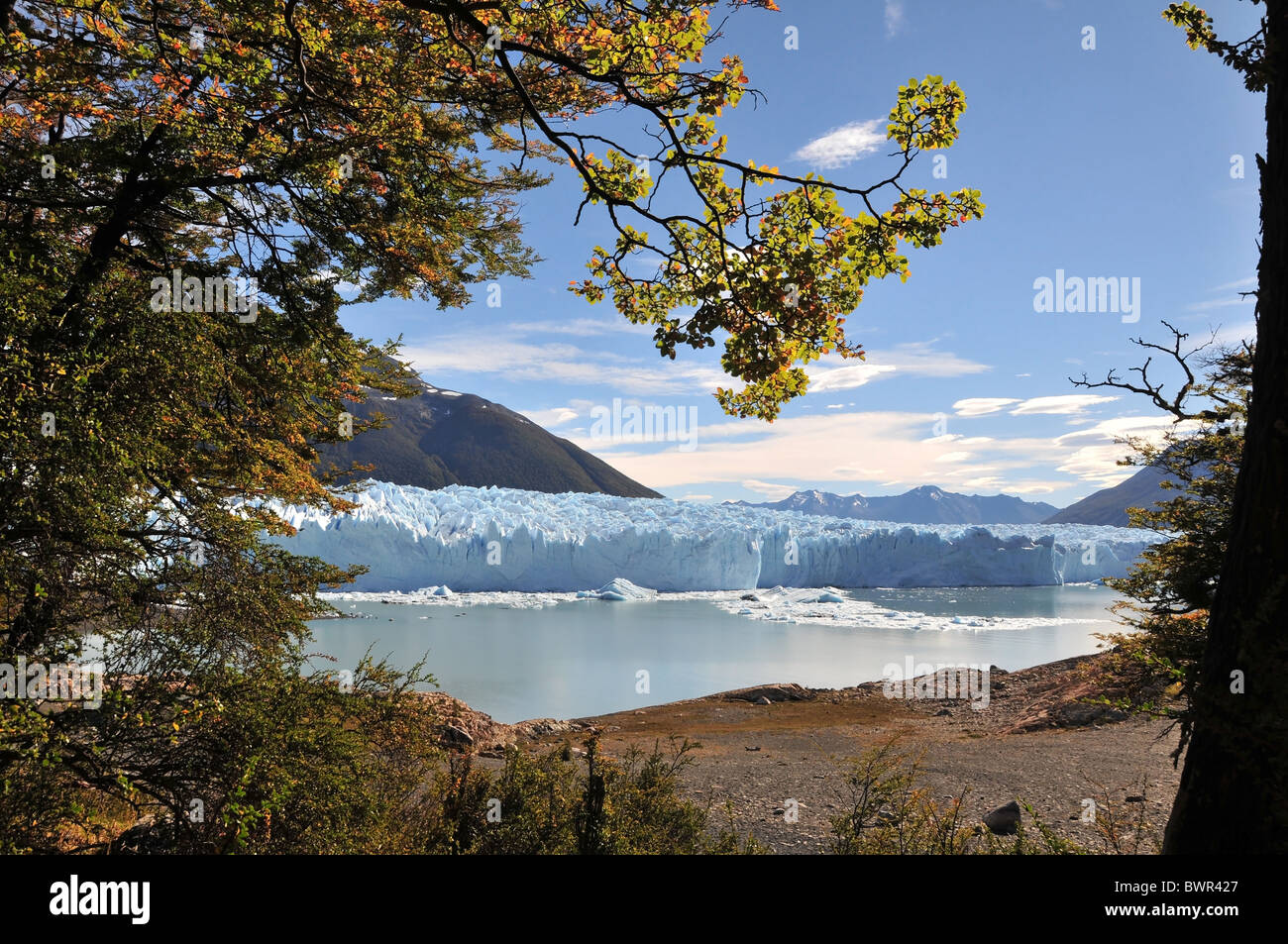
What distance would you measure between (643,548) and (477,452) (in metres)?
87.9

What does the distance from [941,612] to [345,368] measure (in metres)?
48.2

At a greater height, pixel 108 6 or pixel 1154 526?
pixel 108 6

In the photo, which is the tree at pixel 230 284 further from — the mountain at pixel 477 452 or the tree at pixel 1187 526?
the mountain at pixel 477 452

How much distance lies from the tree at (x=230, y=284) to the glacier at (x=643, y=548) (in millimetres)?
36526

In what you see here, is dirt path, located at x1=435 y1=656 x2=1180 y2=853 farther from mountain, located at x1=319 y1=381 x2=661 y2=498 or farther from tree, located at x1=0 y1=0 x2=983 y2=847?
mountain, located at x1=319 y1=381 x2=661 y2=498

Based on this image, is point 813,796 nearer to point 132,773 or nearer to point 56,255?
point 132,773

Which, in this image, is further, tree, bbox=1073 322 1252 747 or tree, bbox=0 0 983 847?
tree, bbox=1073 322 1252 747

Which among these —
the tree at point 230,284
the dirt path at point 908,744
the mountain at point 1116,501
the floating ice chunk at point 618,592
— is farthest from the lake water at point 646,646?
the mountain at point 1116,501

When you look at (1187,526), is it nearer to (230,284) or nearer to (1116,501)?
(230,284)

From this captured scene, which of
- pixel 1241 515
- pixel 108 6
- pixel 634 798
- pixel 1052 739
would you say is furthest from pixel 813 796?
pixel 108 6

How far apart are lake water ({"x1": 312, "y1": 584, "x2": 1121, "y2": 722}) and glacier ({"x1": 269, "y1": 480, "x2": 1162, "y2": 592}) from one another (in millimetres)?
3994

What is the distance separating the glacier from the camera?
44.3 m

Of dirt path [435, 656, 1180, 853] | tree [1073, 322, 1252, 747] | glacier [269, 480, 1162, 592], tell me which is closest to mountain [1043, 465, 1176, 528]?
glacier [269, 480, 1162, 592]

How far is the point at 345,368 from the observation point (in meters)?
7.04
